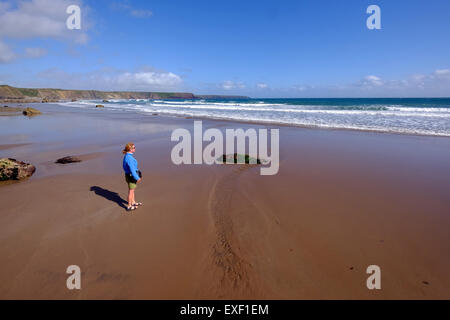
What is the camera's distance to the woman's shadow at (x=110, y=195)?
5.30 metres

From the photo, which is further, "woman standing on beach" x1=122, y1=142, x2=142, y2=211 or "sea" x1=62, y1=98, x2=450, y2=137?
"sea" x1=62, y1=98, x2=450, y2=137

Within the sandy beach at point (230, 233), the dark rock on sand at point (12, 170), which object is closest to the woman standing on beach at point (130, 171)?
the sandy beach at point (230, 233)

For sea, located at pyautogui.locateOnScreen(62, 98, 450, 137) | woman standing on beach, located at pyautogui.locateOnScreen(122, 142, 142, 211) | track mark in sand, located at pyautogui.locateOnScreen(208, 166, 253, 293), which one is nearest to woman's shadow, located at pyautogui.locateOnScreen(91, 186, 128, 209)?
woman standing on beach, located at pyautogui.locateOnScreen(122, 142, 142, 211)

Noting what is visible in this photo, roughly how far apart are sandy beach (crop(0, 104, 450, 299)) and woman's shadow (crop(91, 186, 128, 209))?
0.05 m

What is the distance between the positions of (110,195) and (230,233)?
3443 mm

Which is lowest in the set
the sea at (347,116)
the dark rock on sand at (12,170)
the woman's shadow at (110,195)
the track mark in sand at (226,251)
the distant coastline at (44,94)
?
the track mark in sand at (226,251)

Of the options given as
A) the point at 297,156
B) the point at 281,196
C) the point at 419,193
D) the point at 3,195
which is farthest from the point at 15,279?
the point at 297,156

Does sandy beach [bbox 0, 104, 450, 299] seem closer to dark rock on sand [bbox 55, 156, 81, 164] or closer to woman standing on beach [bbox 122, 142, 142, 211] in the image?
woman standing on beach [bbox 122, 142, 142, 211]

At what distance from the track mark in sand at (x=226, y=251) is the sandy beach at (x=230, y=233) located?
19 millimetres

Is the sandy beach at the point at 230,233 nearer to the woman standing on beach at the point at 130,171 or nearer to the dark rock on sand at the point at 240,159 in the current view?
the woman standing on beach at the point at 130,171

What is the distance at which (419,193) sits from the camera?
18.2 ft

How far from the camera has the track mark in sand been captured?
3.03 m
